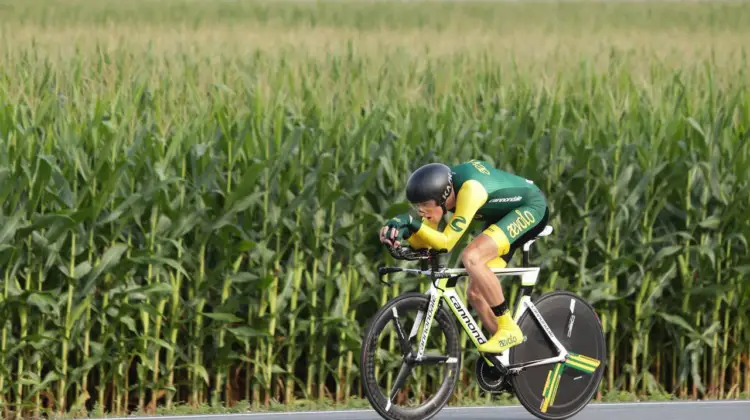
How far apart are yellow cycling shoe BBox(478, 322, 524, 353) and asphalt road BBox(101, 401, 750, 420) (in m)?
1.18

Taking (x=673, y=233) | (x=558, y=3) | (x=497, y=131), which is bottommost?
(x=558, y=3)

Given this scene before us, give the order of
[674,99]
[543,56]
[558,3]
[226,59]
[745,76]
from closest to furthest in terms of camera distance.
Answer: [674,99], [745,76], [226,59], [543,56], [558,3]

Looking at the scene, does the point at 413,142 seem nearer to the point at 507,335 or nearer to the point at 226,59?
the point at 507,335

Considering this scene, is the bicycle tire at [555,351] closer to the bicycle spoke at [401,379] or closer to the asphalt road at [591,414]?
the asphalt road at [591,414]

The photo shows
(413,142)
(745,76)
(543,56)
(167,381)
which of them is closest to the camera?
(167,381)

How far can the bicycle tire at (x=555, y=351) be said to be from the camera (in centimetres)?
955

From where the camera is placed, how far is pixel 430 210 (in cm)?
890

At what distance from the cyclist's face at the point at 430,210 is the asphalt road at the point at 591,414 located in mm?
1903

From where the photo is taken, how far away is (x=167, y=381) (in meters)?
11.0

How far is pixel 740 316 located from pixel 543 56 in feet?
19.4

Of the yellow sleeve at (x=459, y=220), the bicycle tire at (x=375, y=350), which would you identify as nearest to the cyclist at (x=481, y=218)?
the yellow sleeve at (x=459, y=220)

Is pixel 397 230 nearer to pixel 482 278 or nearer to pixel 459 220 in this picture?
pixel 459 220

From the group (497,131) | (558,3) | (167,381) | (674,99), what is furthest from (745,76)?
(558,3)

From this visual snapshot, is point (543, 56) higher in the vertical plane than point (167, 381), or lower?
higher
